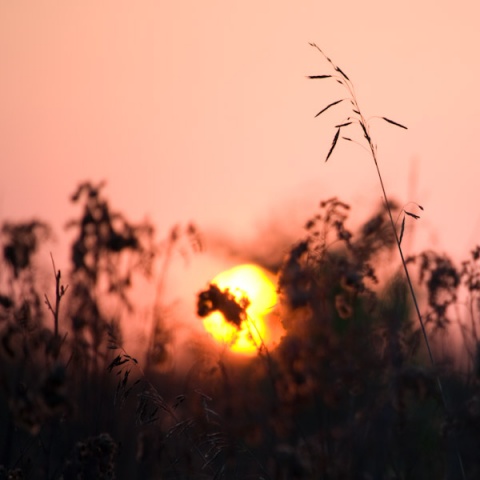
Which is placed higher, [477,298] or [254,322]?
[477,298]

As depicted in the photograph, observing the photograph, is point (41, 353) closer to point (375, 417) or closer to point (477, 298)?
point (375, 417)

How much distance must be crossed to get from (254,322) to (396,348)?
3.51ft

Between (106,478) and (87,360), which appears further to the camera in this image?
(87,360)

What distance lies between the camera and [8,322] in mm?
5684

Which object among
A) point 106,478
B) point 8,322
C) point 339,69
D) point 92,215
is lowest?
point 106,478

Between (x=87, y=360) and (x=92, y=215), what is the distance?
5.08 ft

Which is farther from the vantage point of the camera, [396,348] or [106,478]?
[396,348]

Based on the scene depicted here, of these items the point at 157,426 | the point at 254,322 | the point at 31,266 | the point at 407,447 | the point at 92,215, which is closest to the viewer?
the point at 254,322

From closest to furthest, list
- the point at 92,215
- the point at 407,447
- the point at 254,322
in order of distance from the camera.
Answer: the point at 254,322, the point at 407,447, the point at 92,215

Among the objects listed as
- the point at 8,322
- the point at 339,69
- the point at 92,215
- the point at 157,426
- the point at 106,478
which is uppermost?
the point at 92,215

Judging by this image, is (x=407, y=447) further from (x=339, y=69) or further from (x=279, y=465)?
(x=339, y=69)

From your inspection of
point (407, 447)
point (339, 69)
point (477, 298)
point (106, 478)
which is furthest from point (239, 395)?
point (339, 69)

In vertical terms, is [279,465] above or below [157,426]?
below

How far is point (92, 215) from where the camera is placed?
748 centimetres
